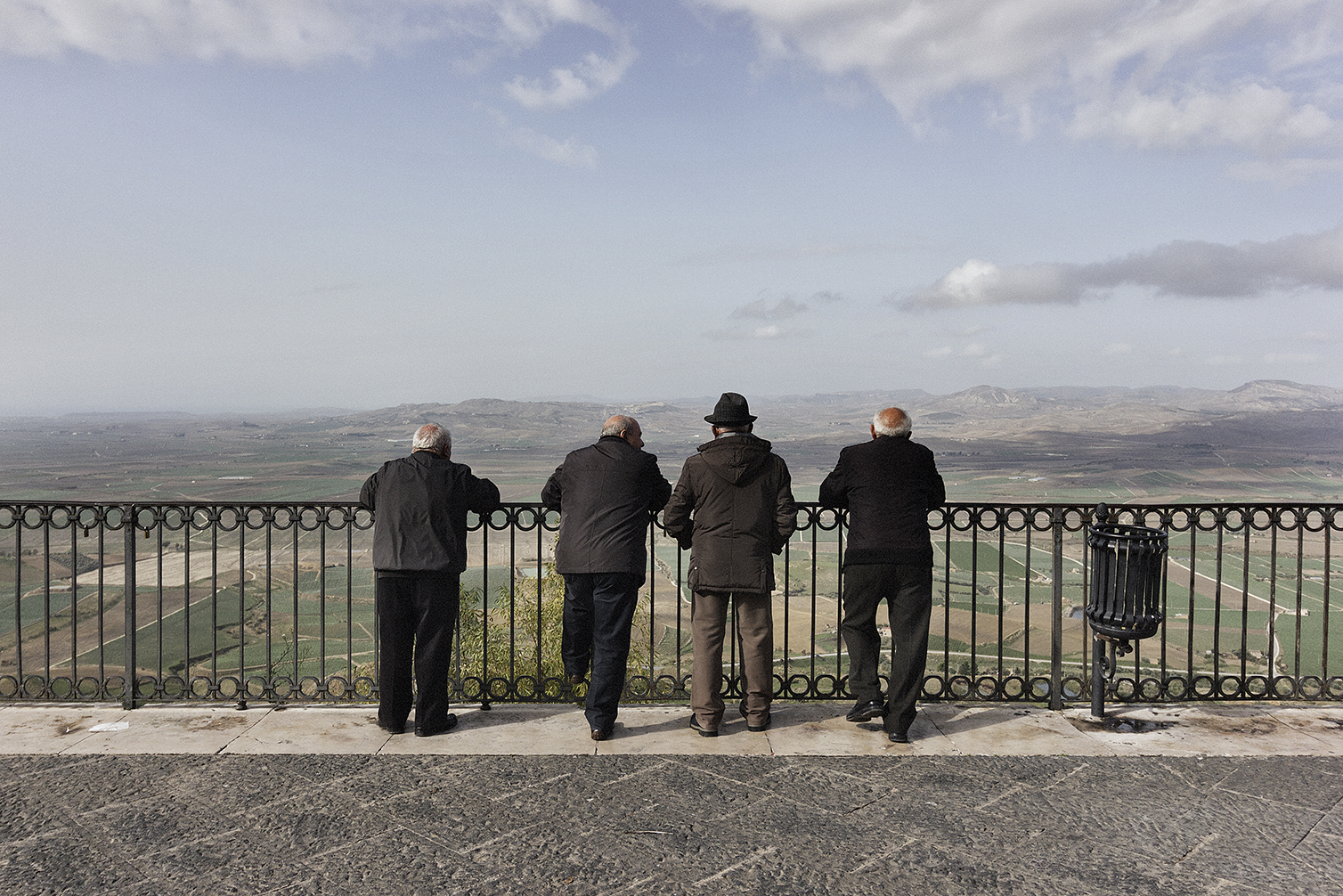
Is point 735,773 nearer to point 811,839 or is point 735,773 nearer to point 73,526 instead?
point 811,839

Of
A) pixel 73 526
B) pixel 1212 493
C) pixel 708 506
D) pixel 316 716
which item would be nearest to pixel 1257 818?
pixel 708 506

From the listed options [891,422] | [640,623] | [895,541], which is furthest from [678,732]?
[640,623]

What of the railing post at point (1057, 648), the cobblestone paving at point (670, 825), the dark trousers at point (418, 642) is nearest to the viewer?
the cobblestone paving at point (670, 825)

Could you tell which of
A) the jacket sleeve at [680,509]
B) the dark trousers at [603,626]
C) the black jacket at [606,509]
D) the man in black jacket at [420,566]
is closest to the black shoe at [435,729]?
the man in black jacket at [420,566]

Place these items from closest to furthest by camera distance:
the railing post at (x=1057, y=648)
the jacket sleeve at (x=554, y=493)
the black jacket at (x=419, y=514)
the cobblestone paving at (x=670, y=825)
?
the cobblestone paving at (x=670, y=825), the black jacket at (x=419, y=514), the jacket sleeve at (x=554, y=493), the railing post at (x=1057, y=648)

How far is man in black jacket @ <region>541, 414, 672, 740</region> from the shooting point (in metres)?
4.86

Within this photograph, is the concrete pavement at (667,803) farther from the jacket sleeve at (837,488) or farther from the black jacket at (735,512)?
the jacket sleeve at (837,488)

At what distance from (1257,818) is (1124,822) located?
626 mm

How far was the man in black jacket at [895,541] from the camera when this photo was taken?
4.84 metres

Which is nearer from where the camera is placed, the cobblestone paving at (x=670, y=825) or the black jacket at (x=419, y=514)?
the cobblestone paving at (x=670, y=825)

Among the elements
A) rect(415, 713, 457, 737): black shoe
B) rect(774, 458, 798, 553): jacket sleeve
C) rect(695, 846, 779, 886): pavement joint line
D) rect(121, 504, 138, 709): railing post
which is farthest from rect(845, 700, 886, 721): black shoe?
rect(121, 504, 138, 709): railing post

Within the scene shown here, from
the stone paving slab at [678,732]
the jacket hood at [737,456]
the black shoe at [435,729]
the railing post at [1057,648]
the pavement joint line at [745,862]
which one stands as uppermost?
the jacket hood at [737,456]

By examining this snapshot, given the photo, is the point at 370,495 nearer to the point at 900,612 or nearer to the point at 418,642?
the point at 418,642

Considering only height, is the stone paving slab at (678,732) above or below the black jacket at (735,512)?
below
